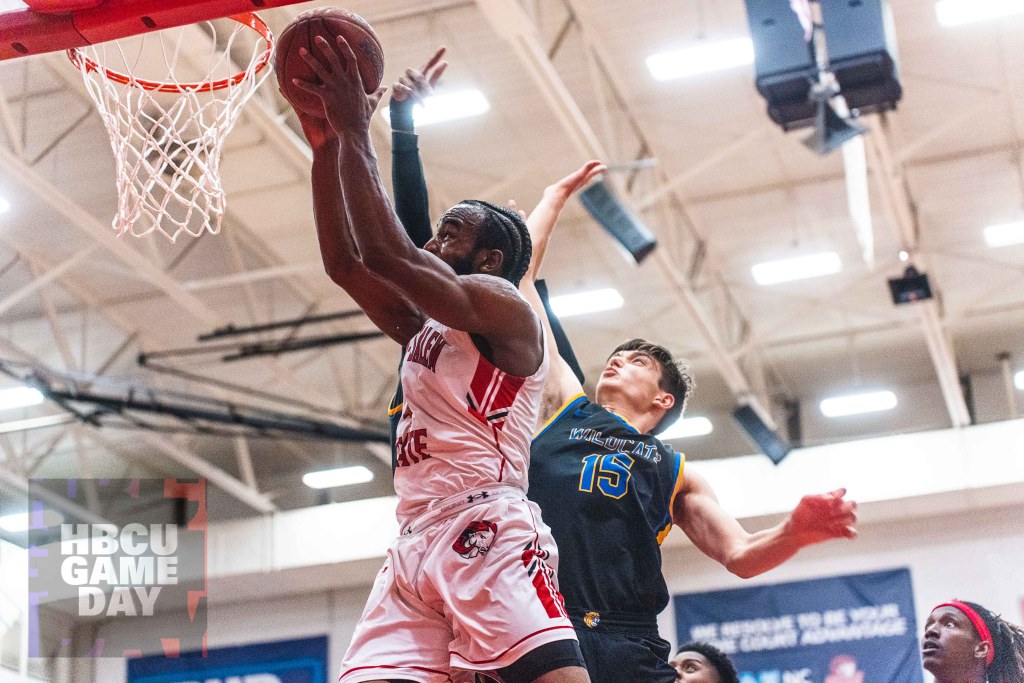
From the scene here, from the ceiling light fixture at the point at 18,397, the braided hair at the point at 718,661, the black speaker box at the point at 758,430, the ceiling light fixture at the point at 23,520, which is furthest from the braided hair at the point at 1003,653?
the ceiling light fixture at the point at 23,520

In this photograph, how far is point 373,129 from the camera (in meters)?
11.0

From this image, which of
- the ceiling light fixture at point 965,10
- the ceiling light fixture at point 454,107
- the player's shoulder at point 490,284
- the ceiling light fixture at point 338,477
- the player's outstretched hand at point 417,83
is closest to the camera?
the player's shoulder at point 490,284

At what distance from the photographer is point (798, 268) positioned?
14023mm

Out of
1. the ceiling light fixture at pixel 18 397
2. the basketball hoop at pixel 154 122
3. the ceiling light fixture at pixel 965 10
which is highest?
→ the ceiling light fixture at pixel 965 10

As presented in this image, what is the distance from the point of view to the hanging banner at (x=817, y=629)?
41.9 feet

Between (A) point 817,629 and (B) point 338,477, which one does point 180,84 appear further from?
(B) point 338,477

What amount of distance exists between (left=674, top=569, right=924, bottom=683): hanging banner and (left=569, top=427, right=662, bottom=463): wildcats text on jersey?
916 cm

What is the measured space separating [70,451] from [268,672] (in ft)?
14.3

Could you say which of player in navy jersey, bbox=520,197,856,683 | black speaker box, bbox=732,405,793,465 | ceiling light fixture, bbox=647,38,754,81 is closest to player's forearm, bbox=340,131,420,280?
player in navy jersey, bbox=520,197,856,683

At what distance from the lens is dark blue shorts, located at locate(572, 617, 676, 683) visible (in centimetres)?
383

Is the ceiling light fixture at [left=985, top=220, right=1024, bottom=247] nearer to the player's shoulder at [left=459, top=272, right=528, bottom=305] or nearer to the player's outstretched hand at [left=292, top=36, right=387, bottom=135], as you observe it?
the player's shoulder at [left=459, top=272, right=528, bottom=305]

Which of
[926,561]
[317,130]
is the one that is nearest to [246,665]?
[926,561]

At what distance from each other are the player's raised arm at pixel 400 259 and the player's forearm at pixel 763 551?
1.25 meters

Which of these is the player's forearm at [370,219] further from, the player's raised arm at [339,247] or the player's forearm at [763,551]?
the player's forearm at [763,551]
